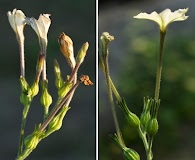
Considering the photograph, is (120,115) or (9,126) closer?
(120,115)

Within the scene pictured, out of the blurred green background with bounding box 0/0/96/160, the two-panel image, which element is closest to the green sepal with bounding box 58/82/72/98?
the two-panel image

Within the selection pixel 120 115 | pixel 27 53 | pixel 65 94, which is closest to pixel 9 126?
pixel 27 53

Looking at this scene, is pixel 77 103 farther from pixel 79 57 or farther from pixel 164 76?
pixel 79 57

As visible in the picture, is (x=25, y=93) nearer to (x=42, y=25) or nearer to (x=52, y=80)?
(x=42, y=25)

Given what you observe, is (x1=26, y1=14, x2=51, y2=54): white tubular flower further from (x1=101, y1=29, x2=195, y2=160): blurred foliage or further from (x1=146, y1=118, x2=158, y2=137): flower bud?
(x1=101, y1=29, x2=195, y2=160): blurred foliage

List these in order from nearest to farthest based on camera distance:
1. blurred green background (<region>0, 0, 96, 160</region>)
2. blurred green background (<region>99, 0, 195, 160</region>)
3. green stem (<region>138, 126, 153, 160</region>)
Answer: green stem (<region>138, 126, 153, 160</region>) → blurred green background (<region>99, 0, 195, 160</region>) → blurred green background (<region>0, 0, 96, 160</region>)

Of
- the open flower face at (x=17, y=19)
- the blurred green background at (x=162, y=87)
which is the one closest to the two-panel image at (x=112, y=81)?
the blurred green background at (x=162, y=87)

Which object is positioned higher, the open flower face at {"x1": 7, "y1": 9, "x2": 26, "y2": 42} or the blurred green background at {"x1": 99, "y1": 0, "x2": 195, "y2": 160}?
the open flower face at {"x1": 7, "y1": 9, "x2": 26, "y2": 42}
